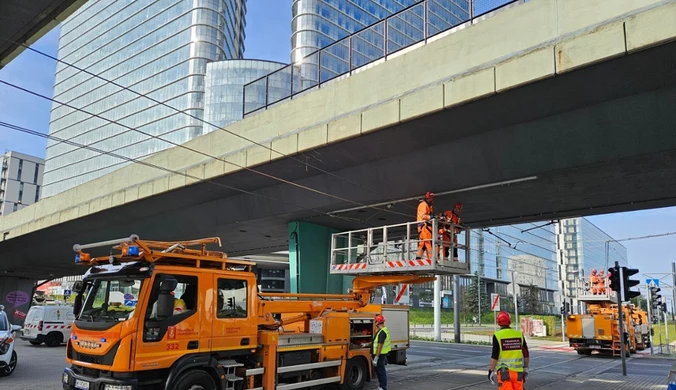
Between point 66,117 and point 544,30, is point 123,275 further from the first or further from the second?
point 66,117

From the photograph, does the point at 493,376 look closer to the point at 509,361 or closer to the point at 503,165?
the point at 509,361

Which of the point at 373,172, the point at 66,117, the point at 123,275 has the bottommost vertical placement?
the point at 123,275

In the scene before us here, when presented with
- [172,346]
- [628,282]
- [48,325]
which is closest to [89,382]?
[172,346]

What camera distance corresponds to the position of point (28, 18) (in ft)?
29.6

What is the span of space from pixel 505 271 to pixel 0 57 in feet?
374

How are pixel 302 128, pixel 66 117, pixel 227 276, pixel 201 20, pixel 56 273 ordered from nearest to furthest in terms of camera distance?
1. pixel 227 276
2. pixel 302 128
3. pixel 56 273
4. pixel 201 20
5. pixel 66 117

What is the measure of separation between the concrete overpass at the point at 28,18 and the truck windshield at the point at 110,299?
4.65 m

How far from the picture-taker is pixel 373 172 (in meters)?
14.4

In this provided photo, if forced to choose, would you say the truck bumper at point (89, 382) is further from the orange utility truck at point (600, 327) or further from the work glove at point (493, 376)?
the orange utility truck at point (600, 327)

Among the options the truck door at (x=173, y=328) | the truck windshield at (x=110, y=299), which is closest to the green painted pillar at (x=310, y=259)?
the truck door at (x=173, y=328)

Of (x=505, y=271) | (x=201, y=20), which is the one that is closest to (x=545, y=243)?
(x=505, y=271)

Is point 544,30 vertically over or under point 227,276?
over

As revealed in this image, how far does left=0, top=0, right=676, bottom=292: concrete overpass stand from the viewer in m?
9.33

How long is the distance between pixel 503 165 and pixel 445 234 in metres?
2.21
